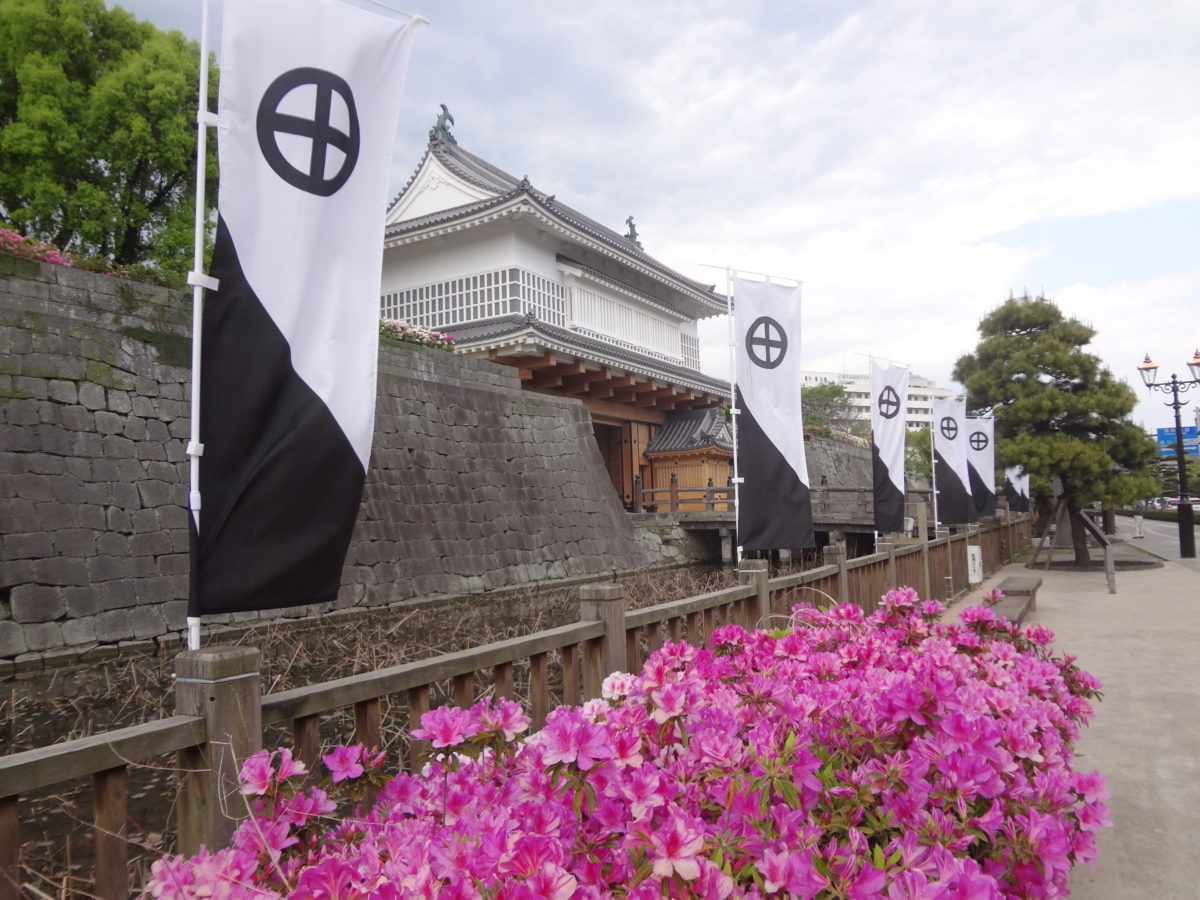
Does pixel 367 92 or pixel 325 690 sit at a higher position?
pixel 367 92

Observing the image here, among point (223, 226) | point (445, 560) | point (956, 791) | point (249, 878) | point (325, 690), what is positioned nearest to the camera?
point (249, 878)

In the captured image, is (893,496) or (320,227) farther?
(893,496)

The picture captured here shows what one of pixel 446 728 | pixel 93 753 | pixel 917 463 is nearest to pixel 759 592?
pixel 446 728

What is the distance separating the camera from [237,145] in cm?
306

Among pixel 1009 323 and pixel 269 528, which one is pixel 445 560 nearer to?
pixel 269 528

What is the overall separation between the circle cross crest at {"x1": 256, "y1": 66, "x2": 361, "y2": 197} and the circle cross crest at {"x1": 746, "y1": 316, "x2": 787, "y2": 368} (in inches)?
174

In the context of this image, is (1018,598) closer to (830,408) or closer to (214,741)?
(214,741)

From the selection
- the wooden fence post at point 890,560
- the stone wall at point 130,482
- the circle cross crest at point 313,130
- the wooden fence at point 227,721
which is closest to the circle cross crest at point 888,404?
the wooden fence post at point 890,560

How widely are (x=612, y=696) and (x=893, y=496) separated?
859 cm

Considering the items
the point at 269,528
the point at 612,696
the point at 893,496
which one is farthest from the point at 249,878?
the point at 893,496

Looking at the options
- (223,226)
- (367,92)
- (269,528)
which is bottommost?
(269,528)

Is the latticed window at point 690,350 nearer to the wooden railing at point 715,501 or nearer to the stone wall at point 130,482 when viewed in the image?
Answer: the wooden railing at point 715,501

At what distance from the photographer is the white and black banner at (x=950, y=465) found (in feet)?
48.3

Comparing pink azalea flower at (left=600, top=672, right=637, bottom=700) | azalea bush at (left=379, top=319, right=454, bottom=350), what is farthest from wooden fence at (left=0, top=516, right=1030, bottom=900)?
azalea bush at (left=379, top=319, right=454, bottom=350)
